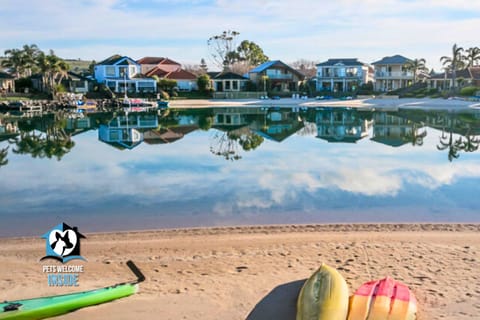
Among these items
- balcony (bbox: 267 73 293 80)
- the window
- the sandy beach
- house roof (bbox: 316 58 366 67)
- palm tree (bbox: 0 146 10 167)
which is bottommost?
palm tree (bbox: 0 146 10 167)

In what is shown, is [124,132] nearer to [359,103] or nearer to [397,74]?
[359,103]

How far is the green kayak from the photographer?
230 inches

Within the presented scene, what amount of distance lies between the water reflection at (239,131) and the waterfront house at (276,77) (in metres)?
28.0

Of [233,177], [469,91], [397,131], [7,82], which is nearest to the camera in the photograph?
[233,177]

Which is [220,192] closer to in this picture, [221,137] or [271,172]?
[271,172]

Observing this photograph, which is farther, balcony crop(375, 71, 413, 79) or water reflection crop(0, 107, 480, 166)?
balcony crop(375, 71, 413, 79)

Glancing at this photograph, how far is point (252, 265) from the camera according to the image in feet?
25.1

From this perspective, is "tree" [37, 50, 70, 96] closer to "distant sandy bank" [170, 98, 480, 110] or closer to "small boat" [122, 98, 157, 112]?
"small boat" [122, 98, 157, 112]

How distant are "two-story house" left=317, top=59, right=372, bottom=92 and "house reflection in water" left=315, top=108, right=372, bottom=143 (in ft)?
91.9

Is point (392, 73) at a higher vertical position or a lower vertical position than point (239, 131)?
higher

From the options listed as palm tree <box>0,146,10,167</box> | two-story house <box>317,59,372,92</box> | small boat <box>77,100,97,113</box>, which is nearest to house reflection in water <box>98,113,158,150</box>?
palm tree <box>0,146,10,167</box>

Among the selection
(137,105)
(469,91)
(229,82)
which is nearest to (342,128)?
(137,105)

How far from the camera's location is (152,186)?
14359 millimetres

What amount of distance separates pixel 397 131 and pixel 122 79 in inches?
1726
